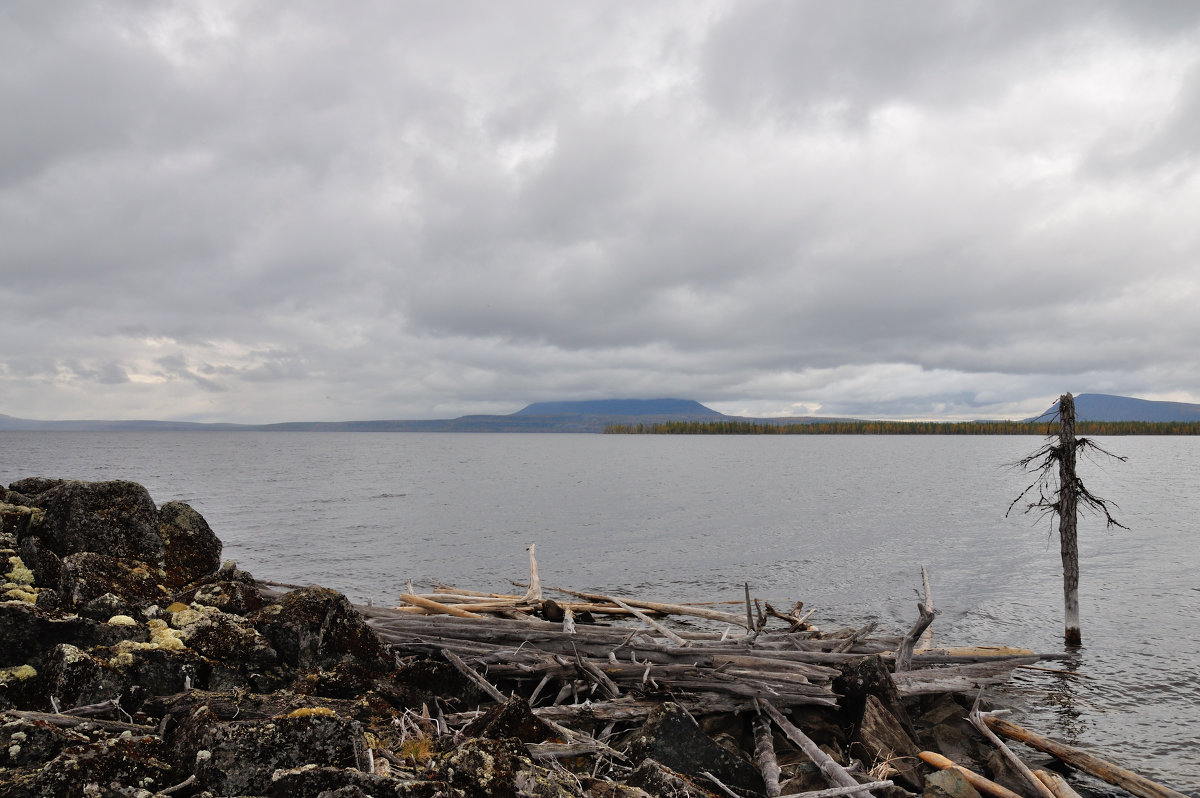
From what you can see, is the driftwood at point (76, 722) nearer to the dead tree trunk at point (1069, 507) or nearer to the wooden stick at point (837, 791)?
the wooden stick at point (837, 791)

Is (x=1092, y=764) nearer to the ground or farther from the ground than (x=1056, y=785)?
Result: nearer to the ground

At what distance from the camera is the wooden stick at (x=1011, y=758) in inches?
347

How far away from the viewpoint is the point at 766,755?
887 centimetres

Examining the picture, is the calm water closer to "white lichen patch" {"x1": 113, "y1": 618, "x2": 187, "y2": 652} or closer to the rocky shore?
the rocky shore

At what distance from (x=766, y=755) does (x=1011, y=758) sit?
344cm

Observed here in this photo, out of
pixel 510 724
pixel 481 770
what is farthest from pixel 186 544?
pixel 481 770

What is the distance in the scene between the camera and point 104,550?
10.7 m

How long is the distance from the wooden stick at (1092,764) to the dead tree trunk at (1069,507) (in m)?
8.84

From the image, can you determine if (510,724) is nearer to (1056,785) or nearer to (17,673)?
(17,673)

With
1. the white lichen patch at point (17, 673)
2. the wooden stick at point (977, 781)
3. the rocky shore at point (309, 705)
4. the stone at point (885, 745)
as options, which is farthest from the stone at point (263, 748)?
the wooden stick at point (977, 781)

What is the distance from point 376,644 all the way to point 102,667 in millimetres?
3242

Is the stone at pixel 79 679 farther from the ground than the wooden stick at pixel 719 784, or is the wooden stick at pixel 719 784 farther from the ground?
the stone at pixel 79 679

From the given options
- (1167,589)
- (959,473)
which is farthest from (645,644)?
(959,473)

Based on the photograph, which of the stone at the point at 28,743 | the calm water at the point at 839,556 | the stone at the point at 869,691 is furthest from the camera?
the calm water at the point at 839,556
